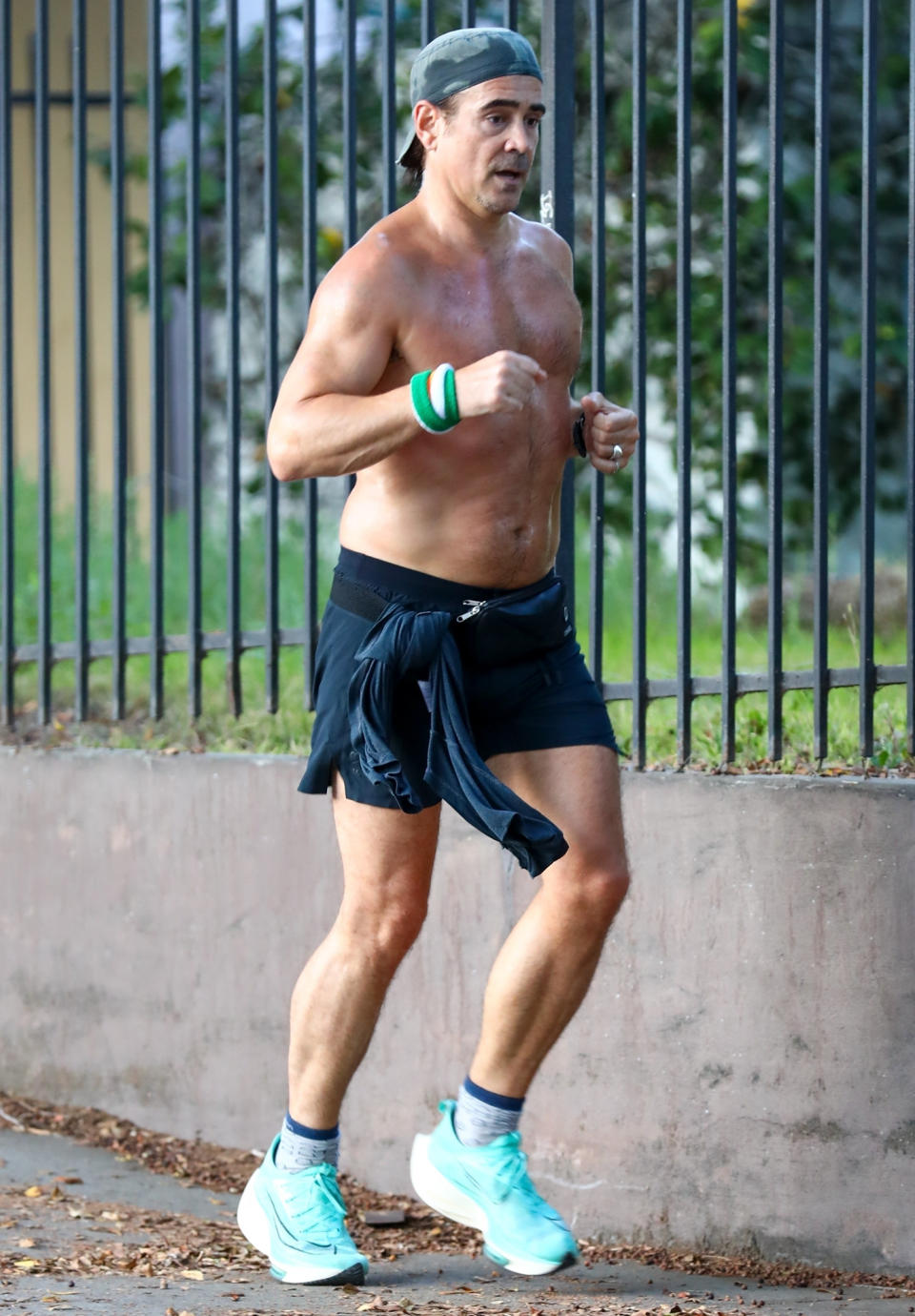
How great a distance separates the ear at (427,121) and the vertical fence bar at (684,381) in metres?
0.89

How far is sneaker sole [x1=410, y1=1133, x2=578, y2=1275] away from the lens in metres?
3.49

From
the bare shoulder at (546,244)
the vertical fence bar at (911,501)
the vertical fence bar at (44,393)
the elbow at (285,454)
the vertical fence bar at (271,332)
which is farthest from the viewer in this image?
the vertical fence bar at (44,393)

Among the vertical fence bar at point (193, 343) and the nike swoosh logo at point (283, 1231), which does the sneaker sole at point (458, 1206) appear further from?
the vertical fence bar at point (193, 343)

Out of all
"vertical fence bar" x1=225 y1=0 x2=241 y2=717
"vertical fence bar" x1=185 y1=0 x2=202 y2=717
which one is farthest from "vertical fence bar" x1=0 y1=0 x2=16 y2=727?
"vertical fence bar" x1=225 y1=0 x2=241 y2=717

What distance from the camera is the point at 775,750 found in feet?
13.4

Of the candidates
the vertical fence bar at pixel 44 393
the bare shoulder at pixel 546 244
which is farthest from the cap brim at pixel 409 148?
the vertical fence bar at pixel 44 393

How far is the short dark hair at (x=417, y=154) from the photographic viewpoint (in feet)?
11.2

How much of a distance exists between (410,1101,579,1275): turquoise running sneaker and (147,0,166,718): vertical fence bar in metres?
1.75

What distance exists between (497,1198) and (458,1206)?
11 centimetres

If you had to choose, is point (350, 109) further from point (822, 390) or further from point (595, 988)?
point (595, 988)

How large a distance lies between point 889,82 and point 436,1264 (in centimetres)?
575

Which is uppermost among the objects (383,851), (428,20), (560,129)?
(428,20)

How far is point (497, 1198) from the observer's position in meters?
3.54

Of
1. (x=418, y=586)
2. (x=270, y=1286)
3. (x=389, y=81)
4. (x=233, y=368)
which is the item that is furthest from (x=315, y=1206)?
(x=389, y=81)
